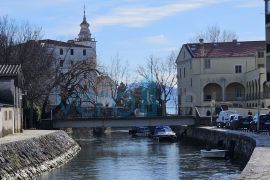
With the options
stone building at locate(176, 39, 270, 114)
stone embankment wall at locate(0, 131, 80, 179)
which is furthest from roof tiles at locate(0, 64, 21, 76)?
stone building at locate(176, 39, 270, 114)

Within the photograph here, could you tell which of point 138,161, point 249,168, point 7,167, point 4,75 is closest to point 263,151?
point 249,168

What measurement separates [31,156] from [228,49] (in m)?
68.1

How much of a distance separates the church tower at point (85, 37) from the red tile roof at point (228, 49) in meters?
51.7

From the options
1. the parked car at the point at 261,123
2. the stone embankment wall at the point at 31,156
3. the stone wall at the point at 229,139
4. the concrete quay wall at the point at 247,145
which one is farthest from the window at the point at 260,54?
the stone embankment wall at the point at 31,156

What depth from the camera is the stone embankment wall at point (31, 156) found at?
36188 mm

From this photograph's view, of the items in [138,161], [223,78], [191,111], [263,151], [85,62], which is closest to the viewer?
[263,151]

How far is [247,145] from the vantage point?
157 feet

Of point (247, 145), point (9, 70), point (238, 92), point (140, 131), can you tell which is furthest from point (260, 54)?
point (247, 145)

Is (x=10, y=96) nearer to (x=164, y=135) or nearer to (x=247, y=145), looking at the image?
(x=247, y=145)

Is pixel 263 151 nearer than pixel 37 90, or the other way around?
pixel 263 151

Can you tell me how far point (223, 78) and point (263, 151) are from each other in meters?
69.3

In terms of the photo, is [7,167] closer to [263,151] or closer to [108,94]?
[263,151]

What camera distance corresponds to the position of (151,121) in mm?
79625

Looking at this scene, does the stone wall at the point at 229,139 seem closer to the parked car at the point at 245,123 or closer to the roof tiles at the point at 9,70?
the parked car at the point at 245,123
